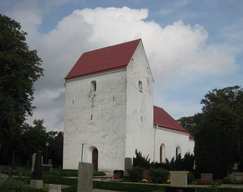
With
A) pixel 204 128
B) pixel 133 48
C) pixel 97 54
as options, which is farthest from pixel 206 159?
pixel 97 54

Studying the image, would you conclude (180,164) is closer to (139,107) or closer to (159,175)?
(159,175)

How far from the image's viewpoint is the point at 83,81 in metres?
26.1

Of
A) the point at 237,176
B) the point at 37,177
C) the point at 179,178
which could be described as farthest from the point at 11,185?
the point at 237,176

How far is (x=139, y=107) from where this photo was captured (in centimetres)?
2453

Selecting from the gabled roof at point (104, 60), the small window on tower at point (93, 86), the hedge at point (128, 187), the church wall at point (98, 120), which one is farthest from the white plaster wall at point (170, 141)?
the hedge at point (128, 187)

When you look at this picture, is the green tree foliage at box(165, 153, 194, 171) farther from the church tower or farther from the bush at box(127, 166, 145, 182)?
the church tower

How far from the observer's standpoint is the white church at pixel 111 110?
2294 cm

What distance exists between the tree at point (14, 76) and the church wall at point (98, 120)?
157 inches

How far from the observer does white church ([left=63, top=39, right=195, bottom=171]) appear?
22.9m

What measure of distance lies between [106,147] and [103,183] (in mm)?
10356

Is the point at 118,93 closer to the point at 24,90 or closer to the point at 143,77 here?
the point at 143,77

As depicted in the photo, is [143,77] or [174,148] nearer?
[143,77]

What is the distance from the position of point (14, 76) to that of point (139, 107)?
431 inches

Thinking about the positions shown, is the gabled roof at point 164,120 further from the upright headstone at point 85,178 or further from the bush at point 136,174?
the upright headstone at point 85,178
